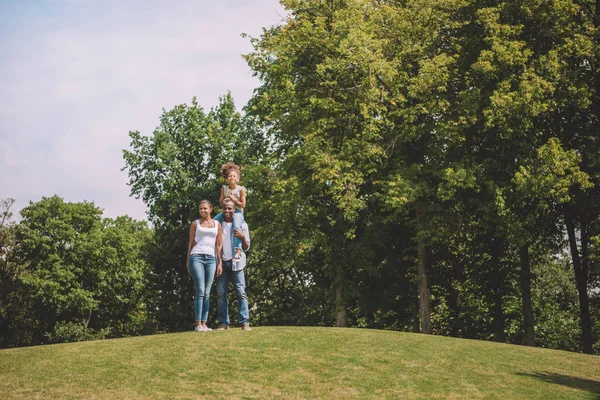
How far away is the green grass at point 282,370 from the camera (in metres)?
10.1

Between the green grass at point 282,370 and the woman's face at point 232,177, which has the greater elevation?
the woman's face at point 232,177

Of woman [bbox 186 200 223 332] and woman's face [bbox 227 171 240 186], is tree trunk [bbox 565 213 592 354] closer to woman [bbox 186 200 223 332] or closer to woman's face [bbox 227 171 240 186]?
woman's face [bbox 227 171 240 186]

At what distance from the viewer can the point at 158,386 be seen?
1004 cm

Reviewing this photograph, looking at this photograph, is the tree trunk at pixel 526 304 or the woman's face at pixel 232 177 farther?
the tree trunk at pixel 526 304

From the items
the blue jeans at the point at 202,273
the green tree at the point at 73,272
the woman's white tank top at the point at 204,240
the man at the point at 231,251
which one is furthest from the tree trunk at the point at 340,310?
the green tree at the point at 73,272

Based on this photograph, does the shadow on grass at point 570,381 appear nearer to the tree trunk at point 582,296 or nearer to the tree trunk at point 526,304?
the tree trunk at point 526,304

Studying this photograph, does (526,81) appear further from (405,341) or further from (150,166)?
(150,166)

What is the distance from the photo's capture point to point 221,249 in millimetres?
13820

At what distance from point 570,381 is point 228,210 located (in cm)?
782

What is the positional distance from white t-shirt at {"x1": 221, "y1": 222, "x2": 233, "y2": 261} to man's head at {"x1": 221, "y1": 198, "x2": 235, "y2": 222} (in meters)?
0.11

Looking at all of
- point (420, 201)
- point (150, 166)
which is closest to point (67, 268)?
point (150, 166)

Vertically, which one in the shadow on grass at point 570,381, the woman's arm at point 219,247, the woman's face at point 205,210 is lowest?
the shadow on grass at point 570,381

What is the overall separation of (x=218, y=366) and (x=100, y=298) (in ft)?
146

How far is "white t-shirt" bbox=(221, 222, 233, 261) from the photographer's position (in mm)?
13820
